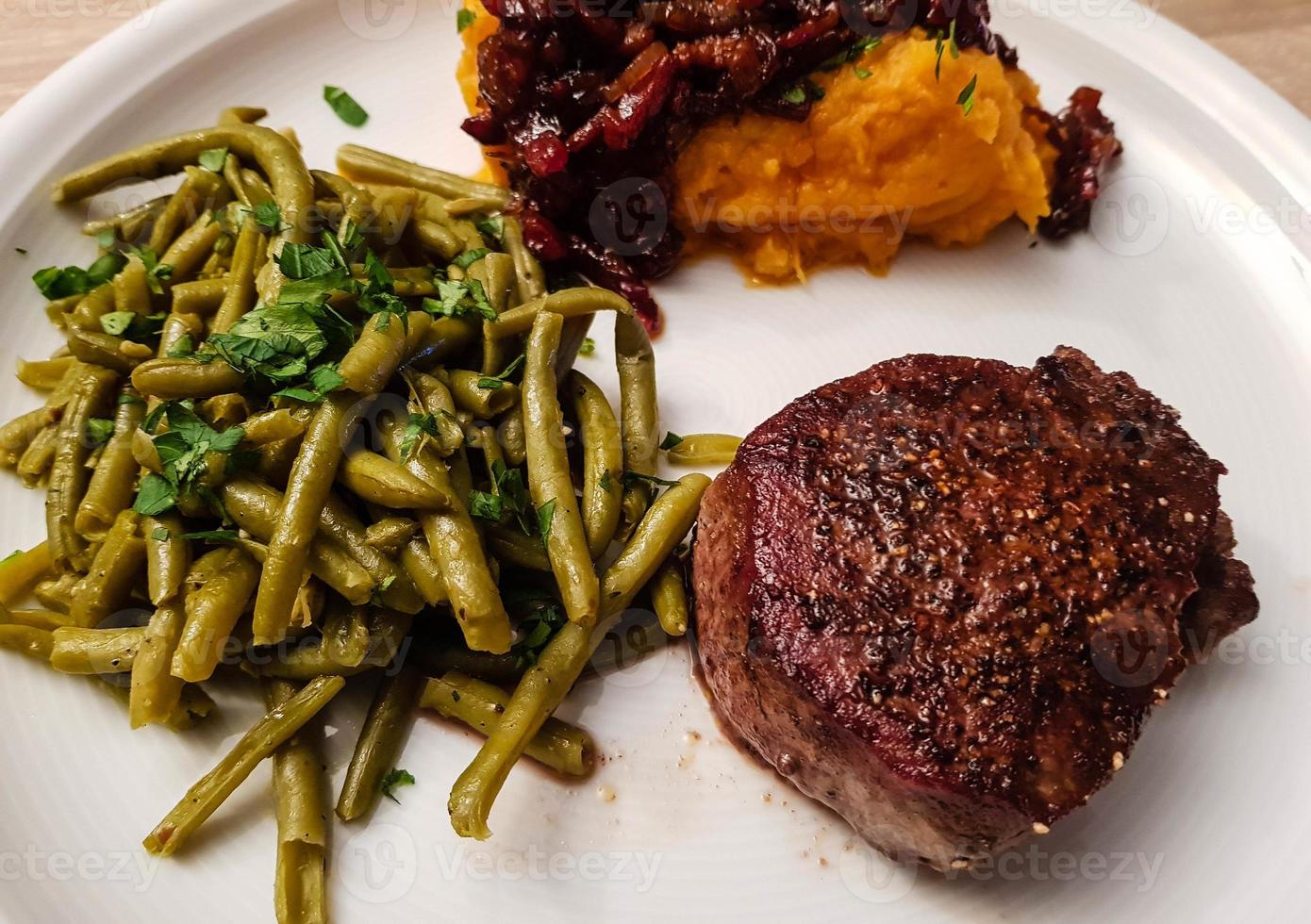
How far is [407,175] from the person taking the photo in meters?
4.28

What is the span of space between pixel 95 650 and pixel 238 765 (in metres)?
0.57

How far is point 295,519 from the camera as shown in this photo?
2.85 metres

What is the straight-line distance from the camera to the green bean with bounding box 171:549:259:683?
276cm

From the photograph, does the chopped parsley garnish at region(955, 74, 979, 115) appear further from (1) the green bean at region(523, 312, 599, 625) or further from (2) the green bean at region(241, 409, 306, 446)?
(2) the green bean at region(241, 409, 306, 446)

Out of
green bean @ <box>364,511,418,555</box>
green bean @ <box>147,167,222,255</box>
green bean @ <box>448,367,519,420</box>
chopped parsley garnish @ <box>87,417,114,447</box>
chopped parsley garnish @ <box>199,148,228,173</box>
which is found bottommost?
green bean @ <box>364,511,418,555</box>

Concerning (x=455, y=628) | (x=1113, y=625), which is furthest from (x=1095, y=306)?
(x=455, y=628)

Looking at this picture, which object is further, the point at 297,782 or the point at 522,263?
the point at 522,263

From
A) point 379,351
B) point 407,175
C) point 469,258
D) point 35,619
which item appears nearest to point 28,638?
point 35,619

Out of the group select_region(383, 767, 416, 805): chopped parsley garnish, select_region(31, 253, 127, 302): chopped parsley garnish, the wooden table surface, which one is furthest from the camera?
the wooden table surface

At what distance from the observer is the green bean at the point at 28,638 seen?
10.2 feet

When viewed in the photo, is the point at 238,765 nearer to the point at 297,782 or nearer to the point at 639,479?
the point at 297,782

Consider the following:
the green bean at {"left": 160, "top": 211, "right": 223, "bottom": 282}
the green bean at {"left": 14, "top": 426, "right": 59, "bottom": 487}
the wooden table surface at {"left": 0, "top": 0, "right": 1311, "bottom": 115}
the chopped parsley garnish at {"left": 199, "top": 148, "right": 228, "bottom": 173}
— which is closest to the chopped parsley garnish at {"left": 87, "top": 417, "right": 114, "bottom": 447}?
the green bean at {"left": 14, "top": 426, "right": 59, "bottom": 487}

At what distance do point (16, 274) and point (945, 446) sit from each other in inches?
149

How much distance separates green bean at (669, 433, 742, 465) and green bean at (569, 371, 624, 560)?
0.35 m
